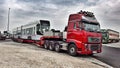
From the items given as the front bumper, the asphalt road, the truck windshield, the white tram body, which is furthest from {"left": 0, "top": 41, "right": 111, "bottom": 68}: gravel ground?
the white tram body

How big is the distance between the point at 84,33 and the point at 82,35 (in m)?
0.24

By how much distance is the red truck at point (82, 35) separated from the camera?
15773 mm

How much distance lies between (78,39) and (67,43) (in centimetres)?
174

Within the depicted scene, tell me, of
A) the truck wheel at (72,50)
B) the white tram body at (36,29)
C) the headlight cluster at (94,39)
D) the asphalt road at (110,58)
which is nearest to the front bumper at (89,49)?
the headlight cluster at (94,39)

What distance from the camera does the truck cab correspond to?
51.7ft

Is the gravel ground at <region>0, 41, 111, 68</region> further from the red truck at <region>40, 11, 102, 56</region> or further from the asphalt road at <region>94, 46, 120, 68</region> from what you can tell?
the red truck at <region>40, 11, 102, 56</region>

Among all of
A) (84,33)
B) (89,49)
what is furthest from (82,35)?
(89,49)

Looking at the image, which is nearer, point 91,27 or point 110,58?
point 91,27

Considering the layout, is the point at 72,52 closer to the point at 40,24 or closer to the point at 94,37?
the point at 94,37

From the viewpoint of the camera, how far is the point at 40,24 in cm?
2623

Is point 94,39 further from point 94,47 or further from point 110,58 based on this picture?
point 110,58

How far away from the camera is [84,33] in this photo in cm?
1555

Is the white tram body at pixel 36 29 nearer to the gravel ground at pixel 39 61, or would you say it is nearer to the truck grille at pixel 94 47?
the truck grille at pixel 94 47

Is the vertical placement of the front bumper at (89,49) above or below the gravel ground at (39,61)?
above
